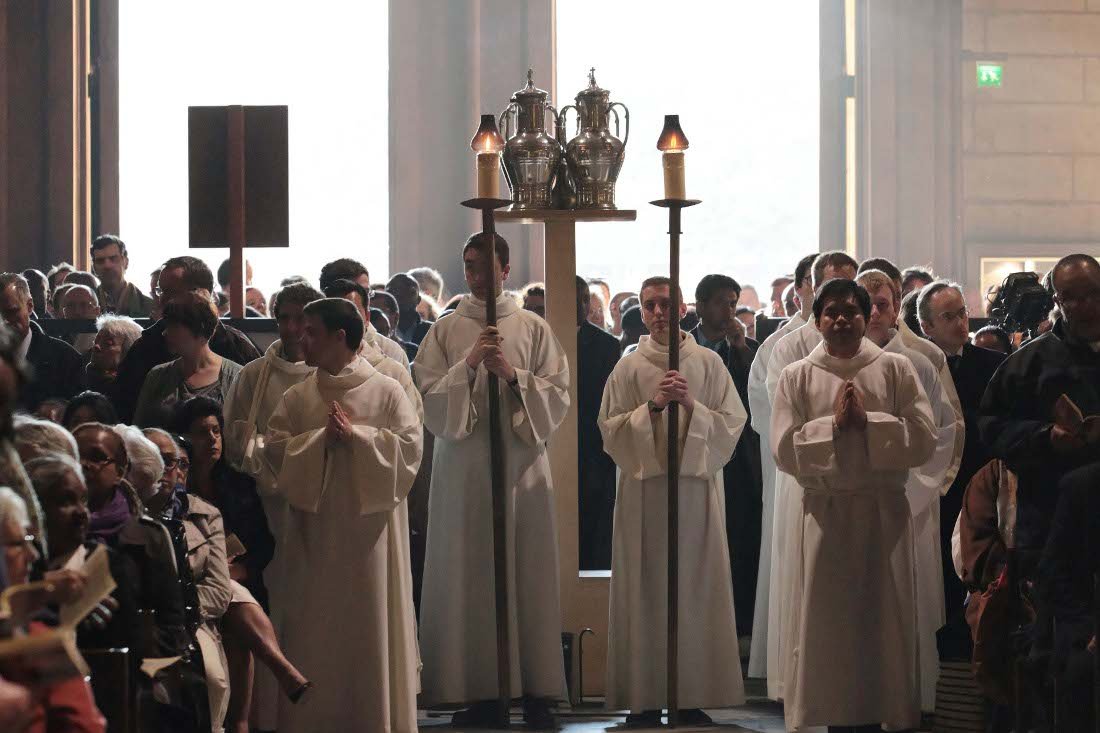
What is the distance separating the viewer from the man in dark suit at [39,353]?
24.3 feet

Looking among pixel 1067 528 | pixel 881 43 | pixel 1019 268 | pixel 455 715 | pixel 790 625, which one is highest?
pixel 881 43

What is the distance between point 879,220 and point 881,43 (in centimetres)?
132

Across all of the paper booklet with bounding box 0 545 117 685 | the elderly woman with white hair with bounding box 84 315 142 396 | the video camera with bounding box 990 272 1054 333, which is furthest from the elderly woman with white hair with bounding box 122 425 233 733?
the video camera with bounding box 990 272 1054 333

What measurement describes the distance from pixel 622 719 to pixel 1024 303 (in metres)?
2.50

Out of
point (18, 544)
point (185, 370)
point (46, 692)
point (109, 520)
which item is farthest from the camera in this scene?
point (185, 370)

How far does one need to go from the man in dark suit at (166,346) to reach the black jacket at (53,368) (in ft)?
1.47

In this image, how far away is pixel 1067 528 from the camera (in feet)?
17.4

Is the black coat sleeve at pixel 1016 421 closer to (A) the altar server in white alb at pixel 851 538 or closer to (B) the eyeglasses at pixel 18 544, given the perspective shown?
(A) the altar server in white alb at pixel 851 538

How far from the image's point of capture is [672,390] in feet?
23.1

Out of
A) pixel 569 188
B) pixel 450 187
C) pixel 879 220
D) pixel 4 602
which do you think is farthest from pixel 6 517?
pixel 879 220

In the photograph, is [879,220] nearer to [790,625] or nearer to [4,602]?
[790,625]

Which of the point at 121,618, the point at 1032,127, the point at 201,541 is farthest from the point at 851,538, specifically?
the point at 1032,127

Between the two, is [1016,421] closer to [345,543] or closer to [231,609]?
[345,543]

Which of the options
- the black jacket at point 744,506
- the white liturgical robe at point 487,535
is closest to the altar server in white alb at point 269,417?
the white liturgical robe at point 487,535
